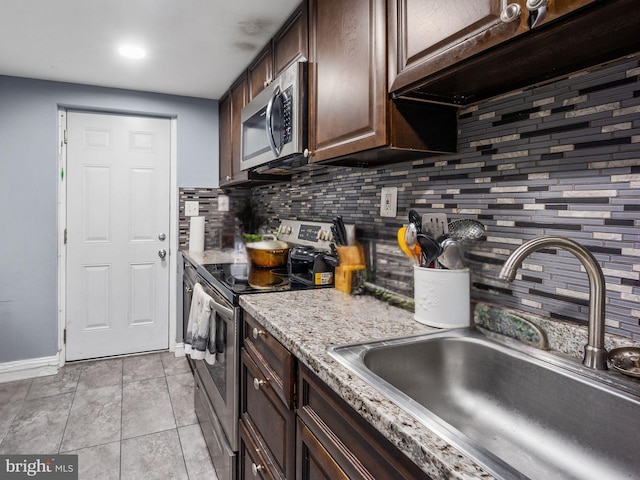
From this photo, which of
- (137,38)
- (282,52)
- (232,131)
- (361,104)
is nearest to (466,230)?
(361,104)

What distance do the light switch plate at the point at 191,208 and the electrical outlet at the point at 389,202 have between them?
212 centimetres

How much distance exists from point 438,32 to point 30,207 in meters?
3.08

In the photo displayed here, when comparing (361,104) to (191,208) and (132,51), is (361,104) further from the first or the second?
(191,208)

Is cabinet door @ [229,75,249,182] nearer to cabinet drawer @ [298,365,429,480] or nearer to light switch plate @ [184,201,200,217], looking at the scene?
light switch plate @ [184,201,200,217]

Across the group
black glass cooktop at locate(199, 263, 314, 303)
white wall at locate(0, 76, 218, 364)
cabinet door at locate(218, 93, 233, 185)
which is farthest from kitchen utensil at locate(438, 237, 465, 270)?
white wall at locate(0, 76, 218, 364)

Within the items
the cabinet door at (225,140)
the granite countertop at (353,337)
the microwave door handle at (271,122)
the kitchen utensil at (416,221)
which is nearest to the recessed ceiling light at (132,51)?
the cabinet door at (225,140)

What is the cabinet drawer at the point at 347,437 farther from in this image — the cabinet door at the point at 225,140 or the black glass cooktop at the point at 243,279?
Answer: the cabinet door at the point at 225,140

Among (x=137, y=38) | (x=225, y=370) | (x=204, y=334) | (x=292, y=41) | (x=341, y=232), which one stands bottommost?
(x=225, y=370)

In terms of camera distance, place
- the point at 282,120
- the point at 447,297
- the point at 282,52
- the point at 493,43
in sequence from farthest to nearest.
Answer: the point at 282,52 → the point at 282,120 → the point at 447,297 → the point at 493,43

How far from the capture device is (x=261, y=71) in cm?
221

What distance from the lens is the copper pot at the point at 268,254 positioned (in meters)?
2.10

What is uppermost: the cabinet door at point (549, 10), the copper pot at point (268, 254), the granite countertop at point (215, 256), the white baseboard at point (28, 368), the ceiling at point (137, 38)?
the ceiling at point (137, 38)

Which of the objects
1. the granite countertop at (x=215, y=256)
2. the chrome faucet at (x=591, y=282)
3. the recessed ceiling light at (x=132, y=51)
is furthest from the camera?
the granite countertop at (x=215, y=256)

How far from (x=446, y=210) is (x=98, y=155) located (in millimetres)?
2862
